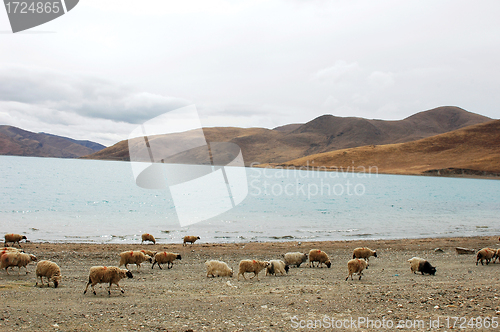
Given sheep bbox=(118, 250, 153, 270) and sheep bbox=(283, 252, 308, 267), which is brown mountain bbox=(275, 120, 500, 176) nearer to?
sheep bbox=(283, 252, 308, 267)

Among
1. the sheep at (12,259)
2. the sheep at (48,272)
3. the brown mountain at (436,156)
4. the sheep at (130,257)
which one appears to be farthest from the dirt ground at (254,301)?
the brown mountain at (436,156)

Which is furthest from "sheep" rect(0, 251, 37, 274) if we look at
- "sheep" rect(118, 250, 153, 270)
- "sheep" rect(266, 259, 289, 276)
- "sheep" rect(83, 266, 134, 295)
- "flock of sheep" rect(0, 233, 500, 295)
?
"sheep" rect(266, 259, 289, 276)

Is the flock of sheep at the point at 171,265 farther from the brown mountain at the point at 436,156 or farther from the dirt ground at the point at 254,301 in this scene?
the brown mountain at the point at 436,156

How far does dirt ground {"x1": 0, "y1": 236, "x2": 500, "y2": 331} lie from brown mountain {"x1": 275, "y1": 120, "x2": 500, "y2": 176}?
157m

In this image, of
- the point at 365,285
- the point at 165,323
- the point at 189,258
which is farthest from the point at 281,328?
the point at 189,258

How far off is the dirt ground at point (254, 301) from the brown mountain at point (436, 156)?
516 ft

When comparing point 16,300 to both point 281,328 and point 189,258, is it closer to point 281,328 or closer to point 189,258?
point 281,328

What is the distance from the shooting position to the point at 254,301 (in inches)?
352

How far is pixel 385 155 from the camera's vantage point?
181m

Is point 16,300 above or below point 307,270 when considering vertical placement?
above

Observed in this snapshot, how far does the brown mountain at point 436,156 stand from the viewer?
488 feet

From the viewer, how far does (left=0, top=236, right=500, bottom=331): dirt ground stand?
23.0ft

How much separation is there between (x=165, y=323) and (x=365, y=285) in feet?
22.7

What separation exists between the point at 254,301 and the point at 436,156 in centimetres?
18681
